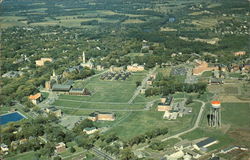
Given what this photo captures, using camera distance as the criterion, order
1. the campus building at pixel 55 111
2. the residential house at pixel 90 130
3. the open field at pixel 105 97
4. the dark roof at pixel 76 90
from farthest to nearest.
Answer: the dark roof at pixel 76 90
the open field at pixel 105 97
the campus building at pixel 55 111
the residential house at pixel 90 130

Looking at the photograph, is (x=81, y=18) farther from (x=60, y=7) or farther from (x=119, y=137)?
(x=119, y=137)

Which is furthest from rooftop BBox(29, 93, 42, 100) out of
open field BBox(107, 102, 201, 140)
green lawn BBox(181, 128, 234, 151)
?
green lawn BBox(181, 128, 234, 151)

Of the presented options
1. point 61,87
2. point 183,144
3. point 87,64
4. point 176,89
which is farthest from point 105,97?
point 183,144

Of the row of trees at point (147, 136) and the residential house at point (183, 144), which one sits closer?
the residential house at point (183, 144)

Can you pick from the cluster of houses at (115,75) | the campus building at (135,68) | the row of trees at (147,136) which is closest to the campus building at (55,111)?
the row of trees at (147,136)

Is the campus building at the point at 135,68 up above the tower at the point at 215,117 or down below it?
below

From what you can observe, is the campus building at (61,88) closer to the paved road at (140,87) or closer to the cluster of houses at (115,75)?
the cluster of houses at (115,75)
